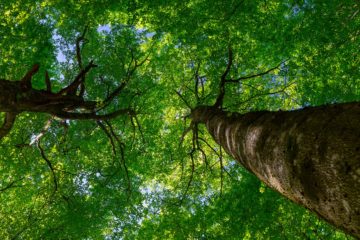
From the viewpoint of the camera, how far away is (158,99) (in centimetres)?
1354

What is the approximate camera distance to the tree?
834 cm

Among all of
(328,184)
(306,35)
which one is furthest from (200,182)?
(328,184)

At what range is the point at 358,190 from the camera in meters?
1.59

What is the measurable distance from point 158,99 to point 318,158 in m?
11.8

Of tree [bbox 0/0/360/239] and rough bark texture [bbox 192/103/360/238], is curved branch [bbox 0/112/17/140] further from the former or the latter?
rough bark texture [bbox 192/103/360/238]

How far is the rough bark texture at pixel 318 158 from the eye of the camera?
171 centimetres

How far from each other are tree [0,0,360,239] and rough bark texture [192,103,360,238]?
0.06m

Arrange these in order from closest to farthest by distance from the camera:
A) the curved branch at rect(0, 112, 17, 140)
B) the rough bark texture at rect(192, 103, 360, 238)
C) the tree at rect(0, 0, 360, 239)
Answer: the rough bark texture at rect(192, 103, 360, 238) < the curved branch at rect(0, 112, 17, 140) < the tree at rect(0, 0, 360, 239)

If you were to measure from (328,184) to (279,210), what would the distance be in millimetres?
8587

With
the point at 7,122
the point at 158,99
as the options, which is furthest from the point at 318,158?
the point at 158,99

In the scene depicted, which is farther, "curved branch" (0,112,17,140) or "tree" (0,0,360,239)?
"tree" (0,0,360,239)

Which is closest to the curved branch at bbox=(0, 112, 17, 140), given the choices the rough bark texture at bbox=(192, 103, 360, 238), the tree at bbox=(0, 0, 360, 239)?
the tree at bbox=(0, 0, 360, 239)

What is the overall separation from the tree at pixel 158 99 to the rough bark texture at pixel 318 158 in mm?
58

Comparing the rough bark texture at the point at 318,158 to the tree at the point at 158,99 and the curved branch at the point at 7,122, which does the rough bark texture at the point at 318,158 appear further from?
the curved branch at the point at 7,122
